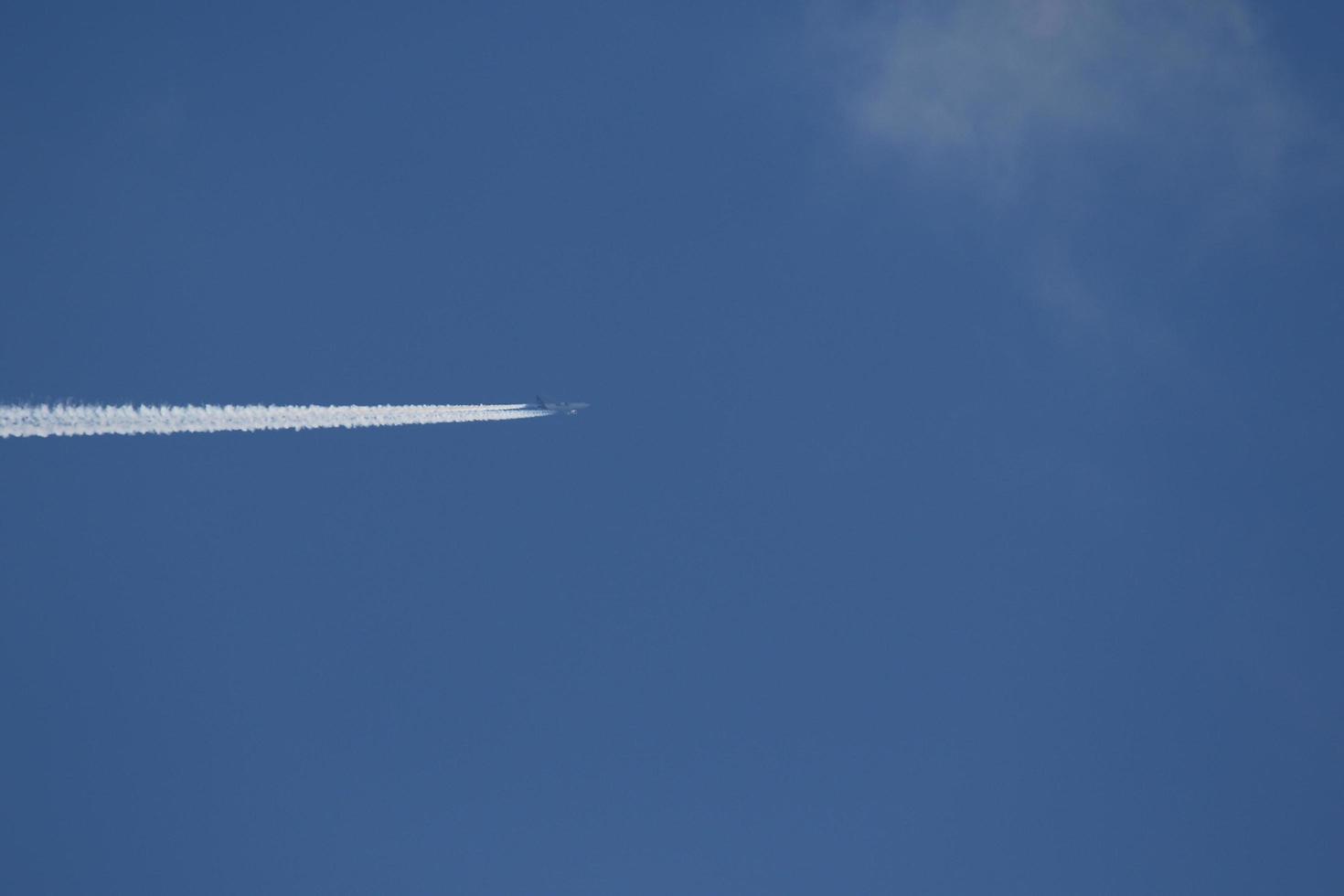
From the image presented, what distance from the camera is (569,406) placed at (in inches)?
3351

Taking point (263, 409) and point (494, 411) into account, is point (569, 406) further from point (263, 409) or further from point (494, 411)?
point (263, 409)

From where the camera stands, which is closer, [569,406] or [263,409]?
[263,409]

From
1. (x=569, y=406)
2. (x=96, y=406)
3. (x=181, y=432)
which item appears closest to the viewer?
(x=96, y=406)

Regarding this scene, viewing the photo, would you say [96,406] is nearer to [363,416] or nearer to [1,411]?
[1,411]

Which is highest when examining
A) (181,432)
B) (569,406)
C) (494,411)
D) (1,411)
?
(569,406)

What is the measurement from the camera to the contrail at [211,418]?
51.8 metres

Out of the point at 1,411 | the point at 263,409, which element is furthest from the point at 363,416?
the point at 1,411

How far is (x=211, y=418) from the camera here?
198 ft

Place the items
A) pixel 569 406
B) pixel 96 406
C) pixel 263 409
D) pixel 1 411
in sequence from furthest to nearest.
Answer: pixel 569 406 < pixel 263 409 < pixel 96 406 < pixel 1 411

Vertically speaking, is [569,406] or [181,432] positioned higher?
[569,406]

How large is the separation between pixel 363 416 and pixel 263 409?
437cm

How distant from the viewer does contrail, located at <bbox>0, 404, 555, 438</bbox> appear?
51.8 metres

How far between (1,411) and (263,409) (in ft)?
45.1

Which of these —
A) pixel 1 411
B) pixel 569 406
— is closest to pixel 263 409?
pixel 1 411
